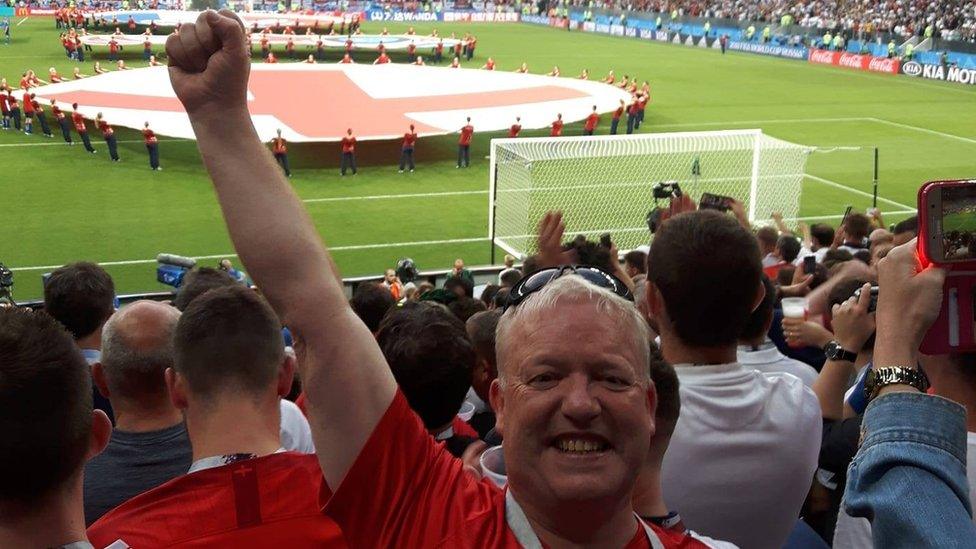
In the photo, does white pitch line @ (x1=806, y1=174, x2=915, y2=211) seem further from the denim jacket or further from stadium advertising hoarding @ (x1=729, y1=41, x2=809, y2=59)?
stadium advertising hoarding @ (x1=729, y1=41, x2=809, y2=59)

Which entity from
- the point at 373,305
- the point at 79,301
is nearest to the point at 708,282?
the point at 373,305

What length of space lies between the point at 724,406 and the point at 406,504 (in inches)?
51.7

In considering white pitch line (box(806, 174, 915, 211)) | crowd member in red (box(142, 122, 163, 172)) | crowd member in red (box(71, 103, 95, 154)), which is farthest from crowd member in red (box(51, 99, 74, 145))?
white pitch line (box(806, 174, 915, 211))

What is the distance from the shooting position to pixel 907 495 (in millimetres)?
1672

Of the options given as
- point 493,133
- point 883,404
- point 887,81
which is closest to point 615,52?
point 887,81

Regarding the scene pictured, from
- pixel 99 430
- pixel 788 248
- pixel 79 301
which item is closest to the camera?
pixel 99 430

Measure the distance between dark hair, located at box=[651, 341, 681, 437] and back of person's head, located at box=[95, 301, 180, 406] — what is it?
63.7 inches

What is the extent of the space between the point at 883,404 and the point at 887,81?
39.1m

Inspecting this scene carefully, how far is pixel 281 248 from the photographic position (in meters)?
2.17

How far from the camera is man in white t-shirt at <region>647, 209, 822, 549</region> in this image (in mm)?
3006

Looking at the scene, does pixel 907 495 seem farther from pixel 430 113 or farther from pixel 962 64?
pixel 962 64

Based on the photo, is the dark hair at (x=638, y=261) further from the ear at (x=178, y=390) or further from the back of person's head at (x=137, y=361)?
the ear at (x=178, y=390)

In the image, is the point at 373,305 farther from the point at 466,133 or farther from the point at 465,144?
the point at 465,144

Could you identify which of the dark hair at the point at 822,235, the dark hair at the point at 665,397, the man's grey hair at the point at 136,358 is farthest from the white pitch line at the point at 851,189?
the man's grey hair at the point at 136,358
